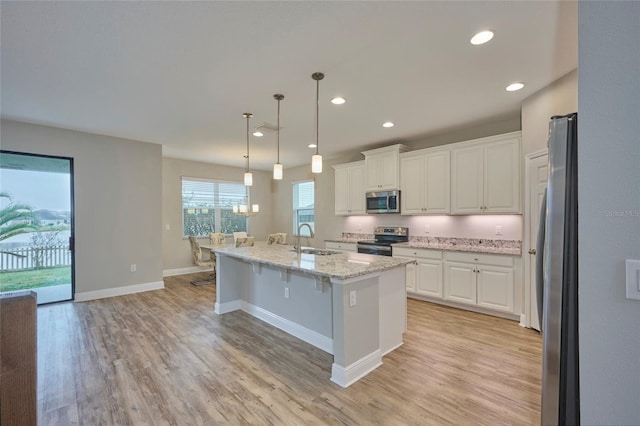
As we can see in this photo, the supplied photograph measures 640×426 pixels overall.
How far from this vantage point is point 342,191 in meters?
6.13

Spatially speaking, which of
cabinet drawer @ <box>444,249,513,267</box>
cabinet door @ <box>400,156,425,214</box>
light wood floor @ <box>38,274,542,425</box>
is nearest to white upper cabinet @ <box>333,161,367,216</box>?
cabinet door @ <box>400,156,425,214</box>

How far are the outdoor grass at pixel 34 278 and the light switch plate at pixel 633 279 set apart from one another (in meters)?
6.30

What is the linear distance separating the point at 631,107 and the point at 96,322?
16.8ft

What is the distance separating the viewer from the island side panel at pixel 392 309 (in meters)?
2.78

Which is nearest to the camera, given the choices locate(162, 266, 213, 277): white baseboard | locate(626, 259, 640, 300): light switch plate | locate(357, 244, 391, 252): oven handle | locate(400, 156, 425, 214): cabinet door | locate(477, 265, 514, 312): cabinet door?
locate(626, 259, 640, 300): light switch plate

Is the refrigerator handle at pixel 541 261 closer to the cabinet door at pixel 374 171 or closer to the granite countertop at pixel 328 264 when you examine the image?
the granite countertop at pixel 328 264

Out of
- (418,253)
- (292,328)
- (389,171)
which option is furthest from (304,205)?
(292,328)

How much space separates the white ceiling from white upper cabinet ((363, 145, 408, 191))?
90 centimetres

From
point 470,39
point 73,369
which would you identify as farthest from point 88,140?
point 470,39

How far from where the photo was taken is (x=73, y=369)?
258 cm

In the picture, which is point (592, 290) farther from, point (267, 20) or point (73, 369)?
point (73, 369)

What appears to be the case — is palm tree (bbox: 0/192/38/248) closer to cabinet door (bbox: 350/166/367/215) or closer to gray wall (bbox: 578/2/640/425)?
cabinet door (bbox: 350/166/367/215)

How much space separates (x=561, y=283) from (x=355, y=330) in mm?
1596

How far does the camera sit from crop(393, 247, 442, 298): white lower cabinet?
14.1 feet
